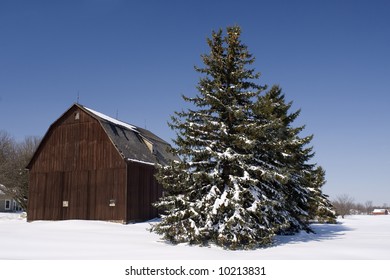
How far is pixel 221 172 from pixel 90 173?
17.0m

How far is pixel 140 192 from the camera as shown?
31734 mm

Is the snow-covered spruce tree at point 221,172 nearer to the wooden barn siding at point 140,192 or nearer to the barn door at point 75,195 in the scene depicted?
the wooden barn siding at point 140,192

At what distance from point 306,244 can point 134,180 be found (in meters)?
17.0

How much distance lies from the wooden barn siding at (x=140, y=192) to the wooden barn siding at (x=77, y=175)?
0.70m

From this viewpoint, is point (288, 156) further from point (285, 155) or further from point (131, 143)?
point (131, 143)

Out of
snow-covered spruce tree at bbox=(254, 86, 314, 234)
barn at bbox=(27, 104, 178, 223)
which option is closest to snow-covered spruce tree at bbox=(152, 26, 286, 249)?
snow-covered spruce tree at bbox=(254, 86, 314, 234)

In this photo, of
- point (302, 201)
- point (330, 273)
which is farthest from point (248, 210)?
point (302, 201)

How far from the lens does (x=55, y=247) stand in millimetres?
16641

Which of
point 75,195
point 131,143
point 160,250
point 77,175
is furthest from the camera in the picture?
point 131,143

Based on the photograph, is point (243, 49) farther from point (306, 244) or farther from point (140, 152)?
point (140, 152)

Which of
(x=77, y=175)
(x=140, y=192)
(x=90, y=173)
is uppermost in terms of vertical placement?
(x=90, y=173)

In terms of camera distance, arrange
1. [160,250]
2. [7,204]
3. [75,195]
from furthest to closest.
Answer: [7,204] → [75,195] → [160,250]

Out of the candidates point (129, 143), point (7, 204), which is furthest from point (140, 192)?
point (7, 204)

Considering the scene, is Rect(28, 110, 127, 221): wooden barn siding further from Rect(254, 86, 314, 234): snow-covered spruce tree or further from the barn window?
the barn window
